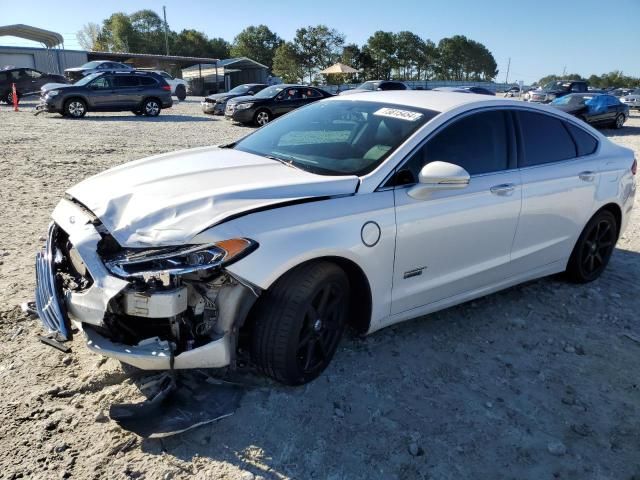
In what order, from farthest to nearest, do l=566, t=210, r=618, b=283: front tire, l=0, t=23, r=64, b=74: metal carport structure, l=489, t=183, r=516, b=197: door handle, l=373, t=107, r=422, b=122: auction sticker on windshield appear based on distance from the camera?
1. l=0, t=23, r=64, b=74: metal carport structure
2. l=566, t=210, r=618, b=283: front tire
3. l=489, t=183, r=516, b=197: door handle
4. l=373, t=107, r=422, b=122: auction sticker on windshield

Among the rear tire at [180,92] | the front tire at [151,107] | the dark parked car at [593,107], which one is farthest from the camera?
the rear tire at [180,92]

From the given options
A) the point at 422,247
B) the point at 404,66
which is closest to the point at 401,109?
the point at 422,247

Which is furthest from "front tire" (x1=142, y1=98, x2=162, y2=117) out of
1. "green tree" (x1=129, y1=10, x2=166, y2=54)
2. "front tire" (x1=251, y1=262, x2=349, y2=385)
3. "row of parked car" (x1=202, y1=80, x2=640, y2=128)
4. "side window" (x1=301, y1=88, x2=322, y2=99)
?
"green tree" (x1=129, y1=10, x2=166, y2=54)

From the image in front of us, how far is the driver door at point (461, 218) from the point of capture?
3225mm

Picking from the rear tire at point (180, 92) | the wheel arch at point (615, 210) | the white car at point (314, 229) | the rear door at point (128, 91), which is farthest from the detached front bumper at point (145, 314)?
the rear tire at point (180, 92)

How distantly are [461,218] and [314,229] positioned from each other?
45.7 inches

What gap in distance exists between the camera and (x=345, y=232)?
2879mm

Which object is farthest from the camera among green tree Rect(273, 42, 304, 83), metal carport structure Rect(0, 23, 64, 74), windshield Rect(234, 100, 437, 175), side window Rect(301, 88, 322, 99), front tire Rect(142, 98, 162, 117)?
green tree Rect(273, 42, 304, 83)

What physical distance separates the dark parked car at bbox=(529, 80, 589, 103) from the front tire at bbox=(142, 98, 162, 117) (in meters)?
16.2

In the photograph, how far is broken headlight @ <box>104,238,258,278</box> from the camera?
8.18 feet

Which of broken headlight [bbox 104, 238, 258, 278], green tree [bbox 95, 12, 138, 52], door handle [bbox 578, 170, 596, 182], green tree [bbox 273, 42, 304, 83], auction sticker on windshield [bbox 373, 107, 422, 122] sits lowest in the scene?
broken headlight [bbox 104, 238, 258, 278]

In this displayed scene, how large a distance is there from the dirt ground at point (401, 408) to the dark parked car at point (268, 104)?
13.8 m

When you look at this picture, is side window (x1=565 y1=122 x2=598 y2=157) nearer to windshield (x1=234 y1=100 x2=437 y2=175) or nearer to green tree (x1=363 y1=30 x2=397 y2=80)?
windshield (x1=234 y1=100 x2=437 y2=175)

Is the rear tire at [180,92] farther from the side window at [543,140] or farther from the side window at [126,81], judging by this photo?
the side window at [543,140]
